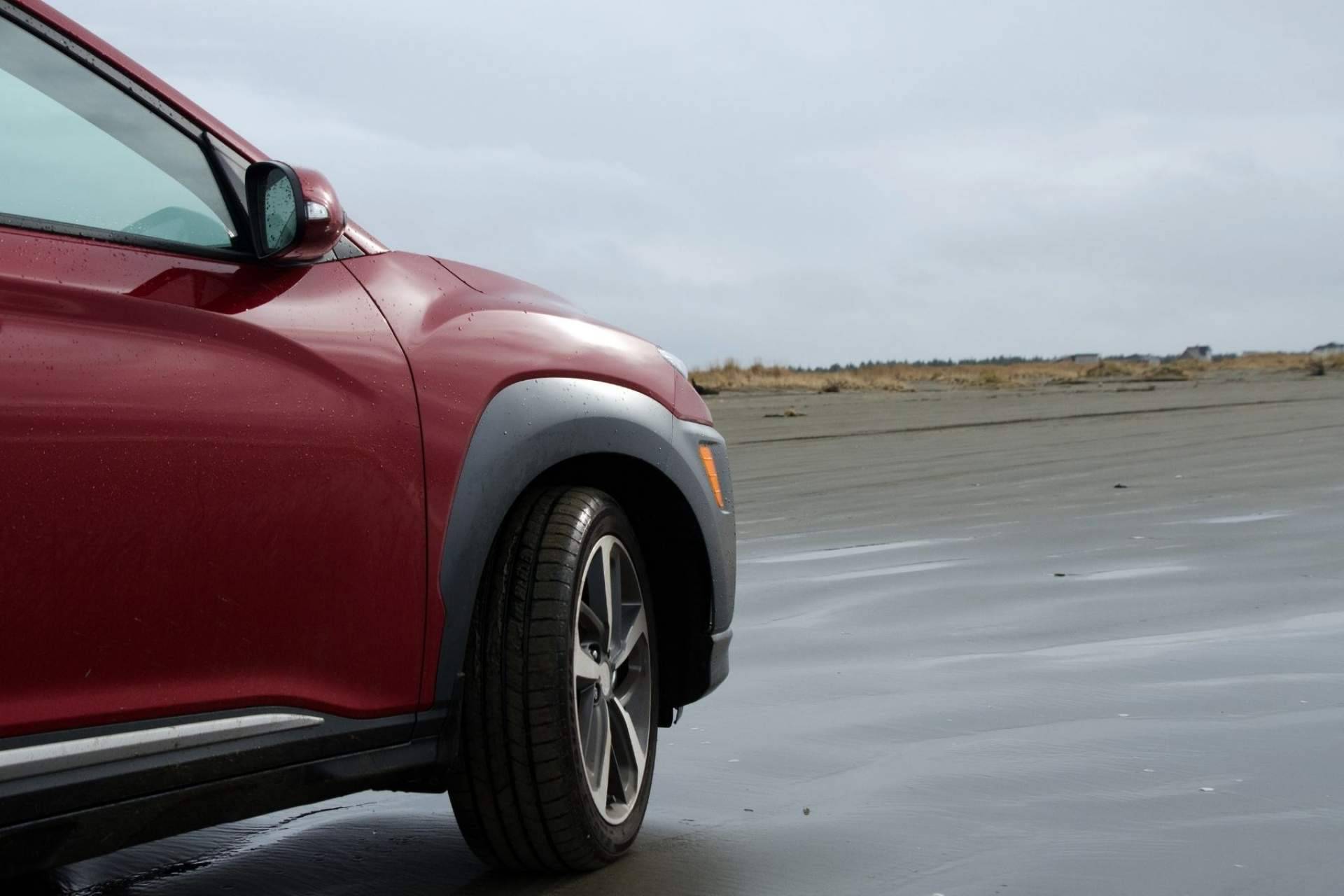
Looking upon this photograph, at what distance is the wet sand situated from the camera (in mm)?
3164

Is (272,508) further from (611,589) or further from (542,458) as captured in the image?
(611,589)

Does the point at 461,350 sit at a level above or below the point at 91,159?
below

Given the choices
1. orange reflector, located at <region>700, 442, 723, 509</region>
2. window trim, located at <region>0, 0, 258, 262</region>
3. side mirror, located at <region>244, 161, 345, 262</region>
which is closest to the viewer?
window trim, located at <region>0, 0, 258, 262</region>

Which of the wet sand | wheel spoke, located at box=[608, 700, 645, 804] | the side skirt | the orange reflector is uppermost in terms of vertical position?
the orange reflector

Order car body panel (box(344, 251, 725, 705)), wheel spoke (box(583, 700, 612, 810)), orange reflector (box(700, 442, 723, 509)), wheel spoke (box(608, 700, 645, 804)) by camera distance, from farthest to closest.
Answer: orange reflector (box(700, 442, 723, 509)) → wheel spoke (box(608, 700, 645, 804)) → wheel spoke (box(583, 700, 612, 810)) → car body panel (box(344, 251, 725, 705))

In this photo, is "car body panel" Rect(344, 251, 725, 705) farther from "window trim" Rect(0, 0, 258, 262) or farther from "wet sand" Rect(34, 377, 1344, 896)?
"wet sand" Rect(34, 377, 1344, 896)

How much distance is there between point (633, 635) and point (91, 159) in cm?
153

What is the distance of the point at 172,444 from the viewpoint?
248 cm

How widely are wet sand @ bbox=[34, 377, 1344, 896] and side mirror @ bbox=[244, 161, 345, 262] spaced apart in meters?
1.27

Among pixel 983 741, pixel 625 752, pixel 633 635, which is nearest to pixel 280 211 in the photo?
pixel 633 635

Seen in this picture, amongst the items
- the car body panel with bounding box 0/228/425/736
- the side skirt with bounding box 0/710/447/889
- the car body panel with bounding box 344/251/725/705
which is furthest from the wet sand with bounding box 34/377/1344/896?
the car body panel with bounding box 344/251/725/705

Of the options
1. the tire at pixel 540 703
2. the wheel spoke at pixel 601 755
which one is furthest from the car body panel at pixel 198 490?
the wheel spoke at pixel 601 755

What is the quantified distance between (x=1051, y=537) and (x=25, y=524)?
23.3 ft

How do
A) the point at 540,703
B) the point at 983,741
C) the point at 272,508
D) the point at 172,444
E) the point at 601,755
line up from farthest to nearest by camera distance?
the point at 983,741
the point at 601,755
the point at 540,703
the point at 272,508
the point at 172,444
